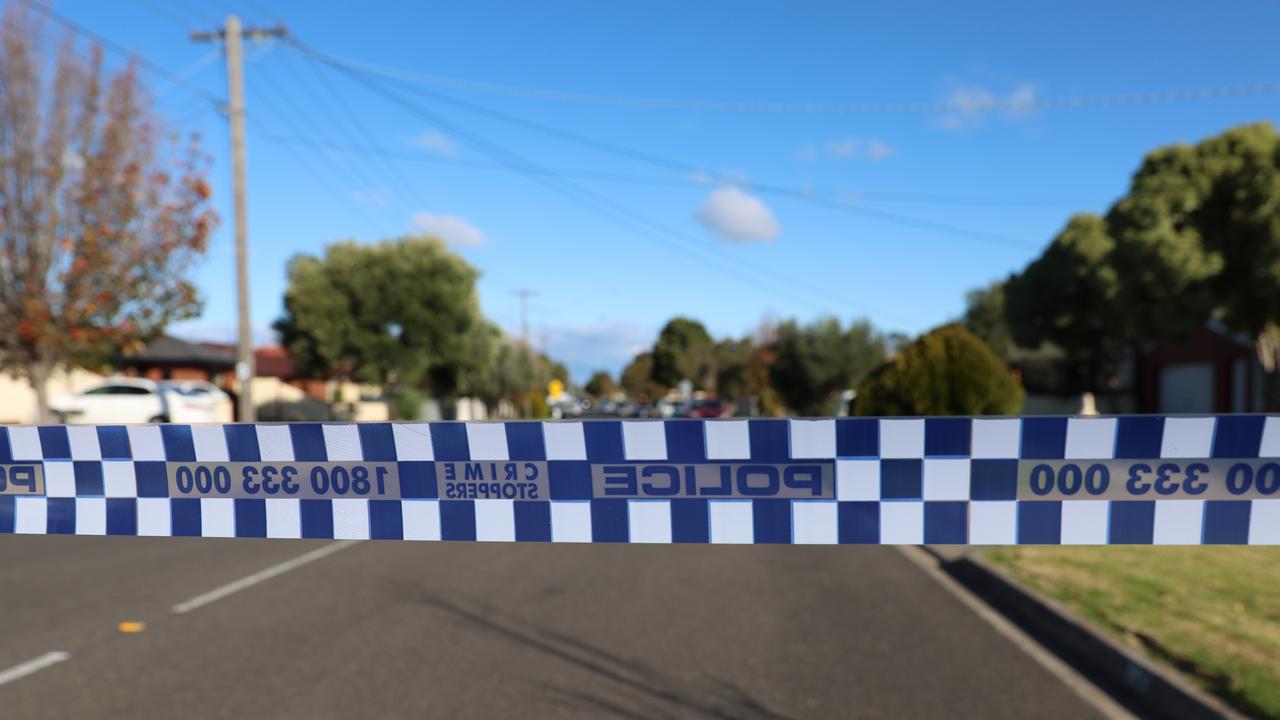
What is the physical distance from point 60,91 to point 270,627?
57.3 ft

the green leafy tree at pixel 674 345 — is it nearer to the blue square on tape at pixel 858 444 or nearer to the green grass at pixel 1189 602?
the green grass at pixel 1189 602

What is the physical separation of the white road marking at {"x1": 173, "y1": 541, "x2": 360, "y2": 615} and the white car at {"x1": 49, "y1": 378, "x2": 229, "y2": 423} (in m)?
14.9

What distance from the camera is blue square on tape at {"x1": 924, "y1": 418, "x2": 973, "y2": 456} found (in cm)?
247

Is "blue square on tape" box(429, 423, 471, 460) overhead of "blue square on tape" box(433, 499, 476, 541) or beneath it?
overhead

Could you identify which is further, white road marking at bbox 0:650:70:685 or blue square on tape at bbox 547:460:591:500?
white road marking at bbox 0:650:70:685

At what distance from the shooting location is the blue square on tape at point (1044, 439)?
7.92 feet

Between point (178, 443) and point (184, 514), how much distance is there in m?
0.22

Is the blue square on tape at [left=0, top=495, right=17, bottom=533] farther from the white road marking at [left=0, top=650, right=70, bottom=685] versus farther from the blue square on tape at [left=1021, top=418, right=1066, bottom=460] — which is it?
the white road marking at [left=0, top=650, right=70, bottom=685]

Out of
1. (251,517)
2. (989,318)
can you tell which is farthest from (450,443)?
(989,318)

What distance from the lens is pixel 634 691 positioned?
16.4ft

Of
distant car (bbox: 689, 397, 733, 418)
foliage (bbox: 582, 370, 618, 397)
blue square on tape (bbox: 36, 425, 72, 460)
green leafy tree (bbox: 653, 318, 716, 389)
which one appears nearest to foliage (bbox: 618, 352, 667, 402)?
green leafy tree (bbox: 653, 318, 716, 389)

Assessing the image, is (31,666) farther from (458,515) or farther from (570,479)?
(570,479)

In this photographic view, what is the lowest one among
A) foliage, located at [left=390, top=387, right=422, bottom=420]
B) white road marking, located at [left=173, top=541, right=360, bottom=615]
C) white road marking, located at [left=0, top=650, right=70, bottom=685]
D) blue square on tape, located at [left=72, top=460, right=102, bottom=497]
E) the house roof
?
foliage, located at [left=390, top=387, right=422, bottom=420]

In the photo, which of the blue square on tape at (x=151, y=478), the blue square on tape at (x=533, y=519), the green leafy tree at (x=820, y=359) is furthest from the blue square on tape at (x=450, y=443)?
the green leafy tree at (x=820, y=359)
